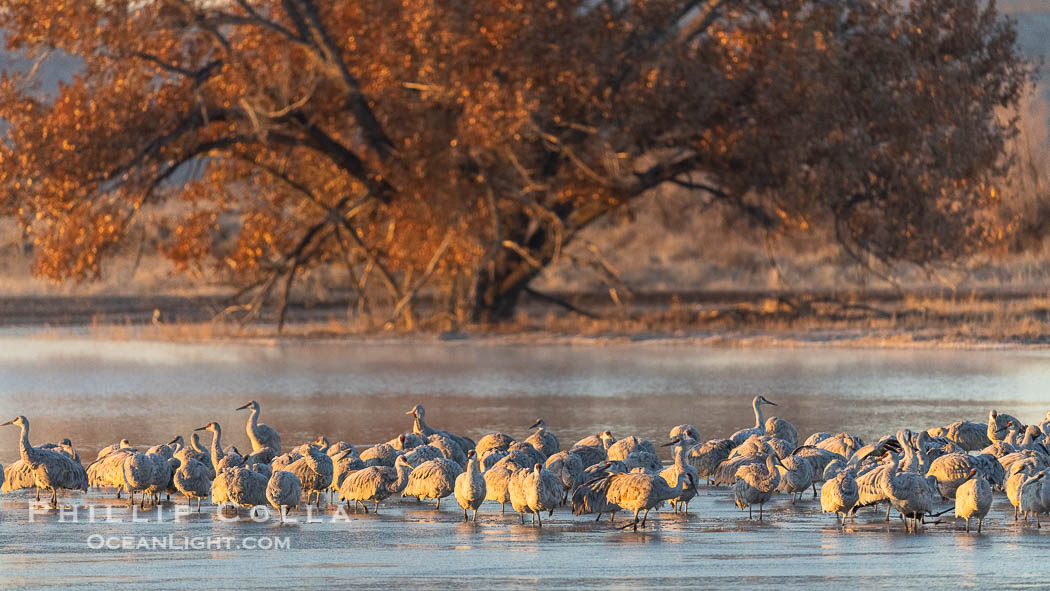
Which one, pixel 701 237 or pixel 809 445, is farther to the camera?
pixel 701 237

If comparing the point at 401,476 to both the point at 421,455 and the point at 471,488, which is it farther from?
the point at 471,488

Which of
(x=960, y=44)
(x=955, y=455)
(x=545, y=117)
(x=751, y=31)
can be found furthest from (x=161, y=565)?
(x=960, y=44)

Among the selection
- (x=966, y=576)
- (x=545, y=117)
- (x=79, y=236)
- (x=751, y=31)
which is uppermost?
(x=751, y=31)

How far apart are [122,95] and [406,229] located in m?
5.59

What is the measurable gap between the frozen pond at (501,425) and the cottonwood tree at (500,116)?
114 inches

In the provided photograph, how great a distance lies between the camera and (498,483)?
11328 mm

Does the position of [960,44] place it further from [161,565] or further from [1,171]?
[161,565]

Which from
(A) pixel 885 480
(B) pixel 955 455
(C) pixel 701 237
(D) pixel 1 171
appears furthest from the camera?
(C) pixel 701 237

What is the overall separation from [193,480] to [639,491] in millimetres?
3299

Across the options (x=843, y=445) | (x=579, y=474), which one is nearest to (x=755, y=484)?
(x=579, y=474)

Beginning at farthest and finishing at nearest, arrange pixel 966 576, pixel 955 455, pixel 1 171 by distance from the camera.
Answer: pixel 1 171 < pixel 955 455 < pixel 966 576

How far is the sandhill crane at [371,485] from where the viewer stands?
11.4 meters

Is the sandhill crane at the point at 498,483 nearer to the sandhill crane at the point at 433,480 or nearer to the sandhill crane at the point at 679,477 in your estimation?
the sandhill crane at the point at 433,480

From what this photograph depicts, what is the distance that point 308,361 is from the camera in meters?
24.6
